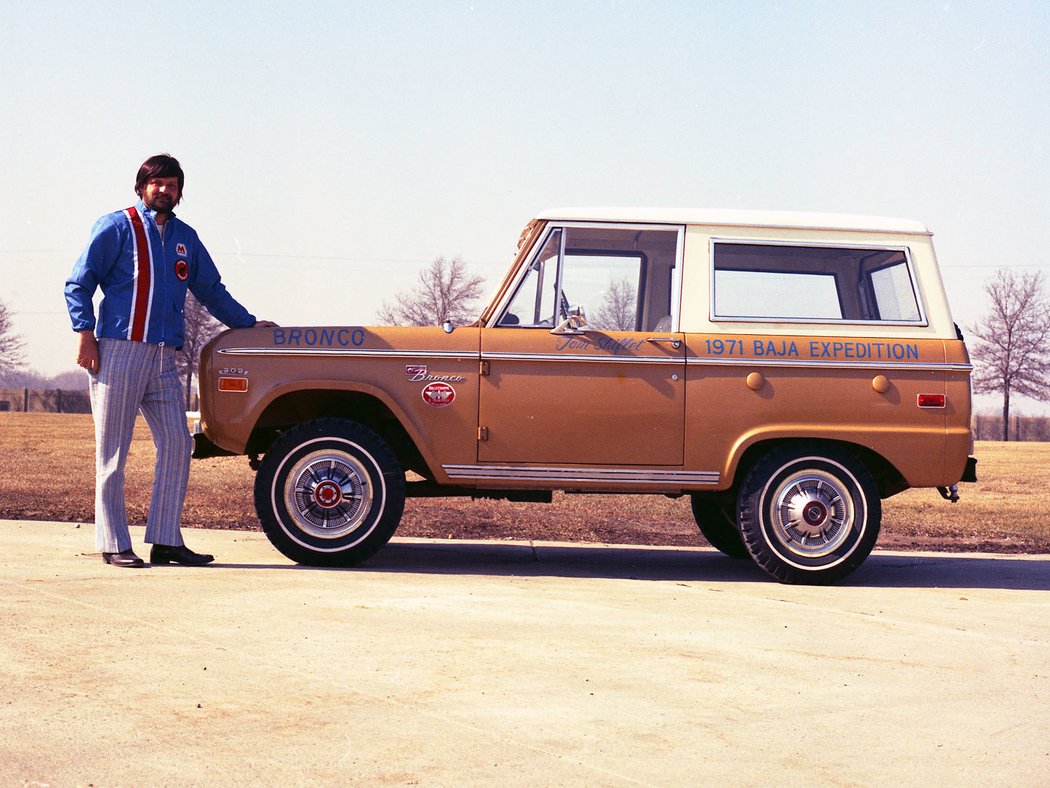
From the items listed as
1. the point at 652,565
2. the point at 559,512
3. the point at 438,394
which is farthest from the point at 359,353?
the point at 559,512

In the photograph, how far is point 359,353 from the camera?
679cm

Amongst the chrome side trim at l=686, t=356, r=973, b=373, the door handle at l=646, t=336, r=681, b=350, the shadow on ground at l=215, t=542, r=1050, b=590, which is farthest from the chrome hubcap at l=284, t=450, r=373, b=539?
the chrome side trim at l=686, t=356, r=973, b=373

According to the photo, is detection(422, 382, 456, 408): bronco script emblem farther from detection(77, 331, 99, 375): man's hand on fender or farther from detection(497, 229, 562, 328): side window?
detection(77, 331, 99, 375): man's hand on fender

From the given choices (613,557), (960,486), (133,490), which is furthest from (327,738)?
(960,486)

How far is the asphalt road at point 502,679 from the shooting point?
310 cm

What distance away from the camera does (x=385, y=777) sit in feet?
9.66

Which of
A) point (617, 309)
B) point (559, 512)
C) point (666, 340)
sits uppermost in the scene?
point (617, 309)

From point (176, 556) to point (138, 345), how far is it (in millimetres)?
1174

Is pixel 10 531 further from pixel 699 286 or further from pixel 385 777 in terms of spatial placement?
pixel 385 777

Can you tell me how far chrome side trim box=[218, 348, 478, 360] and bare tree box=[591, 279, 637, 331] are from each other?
30.8 inches

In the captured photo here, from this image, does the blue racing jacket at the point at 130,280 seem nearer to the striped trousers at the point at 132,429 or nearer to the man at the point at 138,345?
the man at the point at 138,345

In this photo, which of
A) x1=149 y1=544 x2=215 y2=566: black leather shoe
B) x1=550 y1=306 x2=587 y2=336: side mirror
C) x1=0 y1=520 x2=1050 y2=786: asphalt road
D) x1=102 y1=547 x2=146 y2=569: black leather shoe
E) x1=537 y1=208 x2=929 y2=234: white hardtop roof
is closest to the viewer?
x1=0 y1=520 x2=1050 y2=786: asphalt road

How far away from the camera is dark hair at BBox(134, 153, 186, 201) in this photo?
261 inches

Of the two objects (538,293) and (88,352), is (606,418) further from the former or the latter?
(88,352)
